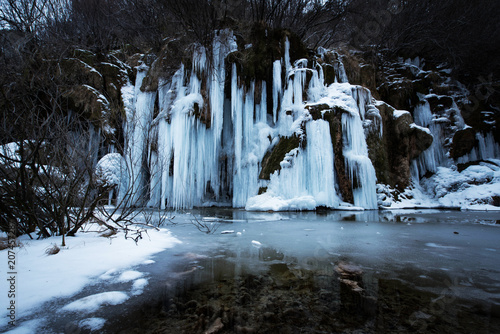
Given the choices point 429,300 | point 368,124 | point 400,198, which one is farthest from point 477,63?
point 429,300

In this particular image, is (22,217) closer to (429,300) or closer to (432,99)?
(429,300)

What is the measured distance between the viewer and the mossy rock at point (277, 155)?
8.46m

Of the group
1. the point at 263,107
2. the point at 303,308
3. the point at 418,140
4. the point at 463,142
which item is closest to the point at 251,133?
the point at 263,107

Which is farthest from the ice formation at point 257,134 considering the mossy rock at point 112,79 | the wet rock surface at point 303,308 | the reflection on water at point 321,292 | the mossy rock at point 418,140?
the wet rock surface at point 303,308

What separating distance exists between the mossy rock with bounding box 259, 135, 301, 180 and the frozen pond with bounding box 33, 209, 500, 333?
234 inches

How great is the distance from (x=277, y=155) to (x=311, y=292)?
738 centimetres

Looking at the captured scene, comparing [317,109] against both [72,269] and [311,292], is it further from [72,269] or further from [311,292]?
[72,269]

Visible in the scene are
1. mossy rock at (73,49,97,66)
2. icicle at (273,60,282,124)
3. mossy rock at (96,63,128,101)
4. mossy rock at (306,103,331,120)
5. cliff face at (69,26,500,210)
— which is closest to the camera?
cliff face at (69,26,500,210)

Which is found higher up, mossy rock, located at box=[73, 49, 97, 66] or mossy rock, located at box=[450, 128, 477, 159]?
mossy rock, located at box=[73, 49, 97, 66]

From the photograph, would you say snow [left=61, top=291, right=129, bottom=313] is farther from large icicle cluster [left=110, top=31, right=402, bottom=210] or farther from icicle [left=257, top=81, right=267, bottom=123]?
icicle [left=257, top=81, right=267, bottom=123]

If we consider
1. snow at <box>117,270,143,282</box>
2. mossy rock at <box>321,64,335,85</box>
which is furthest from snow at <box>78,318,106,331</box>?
Answer: mossy rock at <box>321,64,335,85</box>

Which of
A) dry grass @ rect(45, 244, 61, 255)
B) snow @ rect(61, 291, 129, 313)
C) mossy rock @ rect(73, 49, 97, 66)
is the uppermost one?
mossy rock @ rect(73, 49, 97, 66)

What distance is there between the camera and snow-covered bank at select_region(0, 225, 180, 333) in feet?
4.22

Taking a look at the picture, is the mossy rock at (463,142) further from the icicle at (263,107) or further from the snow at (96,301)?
the snow at (96,301)
